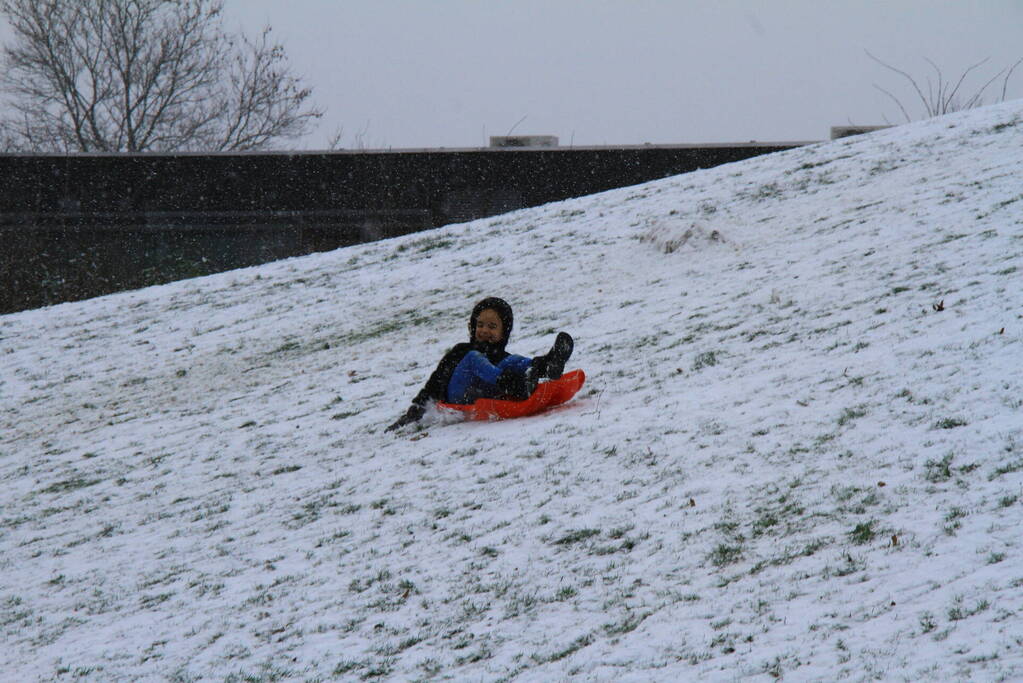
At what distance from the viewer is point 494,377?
19.5ft

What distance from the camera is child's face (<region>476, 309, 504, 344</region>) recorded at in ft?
20.1

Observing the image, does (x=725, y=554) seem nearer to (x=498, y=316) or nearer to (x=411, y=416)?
(x=498, y=316)

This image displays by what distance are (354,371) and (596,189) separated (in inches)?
388

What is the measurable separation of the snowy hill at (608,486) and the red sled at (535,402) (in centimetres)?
12

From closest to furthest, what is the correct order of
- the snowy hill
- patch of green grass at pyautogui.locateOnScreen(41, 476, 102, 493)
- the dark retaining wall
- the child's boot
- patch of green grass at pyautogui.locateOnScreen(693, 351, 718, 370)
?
1. the snowy hill
2. the child's boot
3. patch of green grass at pyautogui.locateOnScreen(693, 351, 718, 370)
4. patch of green grass at pyautogui.locateOnScreen(41, 476, 102, 493)
5. the dark retaining wall

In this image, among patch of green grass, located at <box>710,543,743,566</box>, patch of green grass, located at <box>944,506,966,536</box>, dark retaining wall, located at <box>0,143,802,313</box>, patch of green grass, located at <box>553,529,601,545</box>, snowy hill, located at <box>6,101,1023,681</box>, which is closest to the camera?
snowy hill, located at <box>6,101,1023,681</box>

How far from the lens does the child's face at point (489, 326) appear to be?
6.12 m

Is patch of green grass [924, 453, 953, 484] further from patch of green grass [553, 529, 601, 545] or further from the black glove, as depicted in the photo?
the black glove

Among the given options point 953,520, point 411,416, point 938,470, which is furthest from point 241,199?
point 953,520

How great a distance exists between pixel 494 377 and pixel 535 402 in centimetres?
30

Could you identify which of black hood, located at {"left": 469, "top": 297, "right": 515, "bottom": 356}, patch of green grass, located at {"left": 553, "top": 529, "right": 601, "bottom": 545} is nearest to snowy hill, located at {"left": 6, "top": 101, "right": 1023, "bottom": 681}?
patch of green grass, located at {"left": 553, "top": 529, "right": 601, "bottom": 545}

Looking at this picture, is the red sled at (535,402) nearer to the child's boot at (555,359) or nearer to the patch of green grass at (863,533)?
the child's boot at (555,359)

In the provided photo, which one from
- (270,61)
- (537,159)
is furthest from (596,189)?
(270,61)

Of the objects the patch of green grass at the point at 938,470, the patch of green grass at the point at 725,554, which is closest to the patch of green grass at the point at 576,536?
the patch of green grass at the point at 725,554
